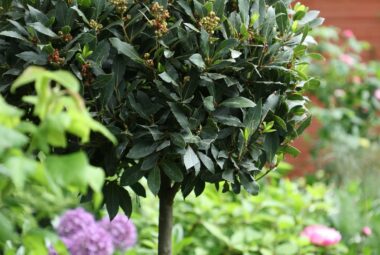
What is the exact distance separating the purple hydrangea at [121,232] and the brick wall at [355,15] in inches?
162

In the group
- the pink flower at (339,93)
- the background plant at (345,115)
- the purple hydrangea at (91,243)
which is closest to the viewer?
the purple hydrangea at (91,243)

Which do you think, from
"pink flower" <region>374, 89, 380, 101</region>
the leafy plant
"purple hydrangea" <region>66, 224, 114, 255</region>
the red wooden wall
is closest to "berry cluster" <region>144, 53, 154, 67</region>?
"purple hydrangea" <region>66, 224, 114, 255</region>

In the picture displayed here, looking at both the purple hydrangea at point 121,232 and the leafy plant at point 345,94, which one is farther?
the leafy plant at point 345,94

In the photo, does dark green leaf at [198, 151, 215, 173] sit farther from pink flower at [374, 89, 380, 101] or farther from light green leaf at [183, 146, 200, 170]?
pink flower at [374, 89, 380, 101]

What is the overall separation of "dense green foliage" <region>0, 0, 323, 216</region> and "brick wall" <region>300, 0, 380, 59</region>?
4591mm

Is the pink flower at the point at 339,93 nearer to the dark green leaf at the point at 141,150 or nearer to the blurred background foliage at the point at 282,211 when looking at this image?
the blurred background foliage at the point at 282,211

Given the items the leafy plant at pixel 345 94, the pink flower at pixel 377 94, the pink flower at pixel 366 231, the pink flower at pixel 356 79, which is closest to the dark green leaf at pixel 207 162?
the pink flower at pixel 366 231

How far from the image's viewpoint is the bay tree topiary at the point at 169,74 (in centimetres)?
183

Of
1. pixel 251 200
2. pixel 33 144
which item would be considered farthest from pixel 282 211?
pixel 33 144

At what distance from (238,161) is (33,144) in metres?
0.88

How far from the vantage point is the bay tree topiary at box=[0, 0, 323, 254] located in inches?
71.9

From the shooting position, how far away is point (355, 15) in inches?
253

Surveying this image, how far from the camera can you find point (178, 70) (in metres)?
1.90

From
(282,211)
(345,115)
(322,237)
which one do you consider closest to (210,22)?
(322,237)
